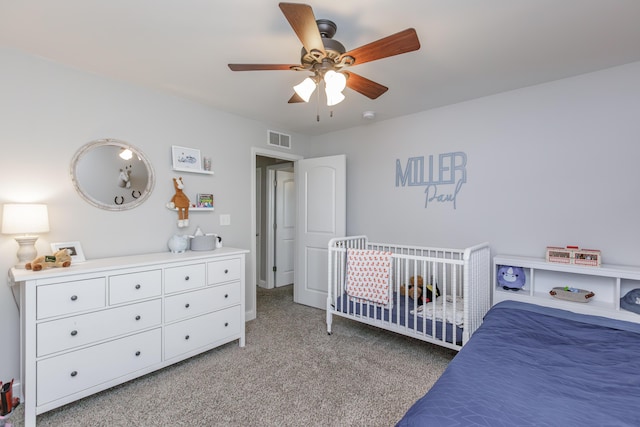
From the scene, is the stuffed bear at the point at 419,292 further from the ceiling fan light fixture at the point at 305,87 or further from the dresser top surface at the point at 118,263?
the ceiling fan light fixture at the point at 305,87

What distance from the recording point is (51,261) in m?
1.84

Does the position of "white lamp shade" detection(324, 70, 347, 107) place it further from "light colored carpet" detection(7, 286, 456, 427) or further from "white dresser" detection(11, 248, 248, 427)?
"light colored carpet" detection(7, 286, 456, 427)

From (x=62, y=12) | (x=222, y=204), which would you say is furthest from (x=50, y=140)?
(x=222, y=204)

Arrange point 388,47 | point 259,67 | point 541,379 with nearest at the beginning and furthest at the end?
point 541,379
point 388,47
point 259,67

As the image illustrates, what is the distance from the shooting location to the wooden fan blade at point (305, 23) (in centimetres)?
113

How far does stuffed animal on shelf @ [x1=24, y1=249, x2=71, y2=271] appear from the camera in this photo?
177 cm

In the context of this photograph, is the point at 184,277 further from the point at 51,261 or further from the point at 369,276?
the point at 369,276

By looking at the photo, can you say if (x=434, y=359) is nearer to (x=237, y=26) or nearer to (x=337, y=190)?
(x=337, y=190)

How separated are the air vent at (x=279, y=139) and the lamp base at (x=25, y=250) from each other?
2308 mm

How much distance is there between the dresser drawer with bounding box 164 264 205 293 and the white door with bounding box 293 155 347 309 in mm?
1635

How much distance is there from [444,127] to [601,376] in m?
2.33

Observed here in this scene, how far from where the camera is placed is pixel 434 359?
241cm

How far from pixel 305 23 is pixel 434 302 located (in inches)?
80.5

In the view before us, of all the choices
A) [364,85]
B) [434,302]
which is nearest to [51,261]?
[364,85]
